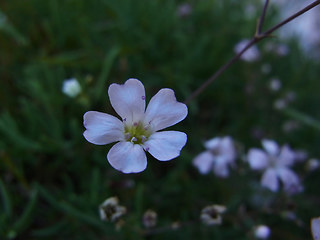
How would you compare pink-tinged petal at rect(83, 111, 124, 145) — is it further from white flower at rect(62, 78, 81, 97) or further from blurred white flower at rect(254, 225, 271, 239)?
blurred white flower at rect(254, 225, 271, 239)

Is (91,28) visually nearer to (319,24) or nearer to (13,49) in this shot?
(13,49)

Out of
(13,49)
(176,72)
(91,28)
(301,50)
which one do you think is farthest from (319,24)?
(13,49)

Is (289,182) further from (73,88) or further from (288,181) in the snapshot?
(73,88)

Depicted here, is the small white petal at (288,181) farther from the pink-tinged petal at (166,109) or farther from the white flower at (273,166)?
the pink-tinged petal at (166,109)

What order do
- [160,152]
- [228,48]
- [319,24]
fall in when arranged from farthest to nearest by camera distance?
[319,24], [228,48], [160,152]

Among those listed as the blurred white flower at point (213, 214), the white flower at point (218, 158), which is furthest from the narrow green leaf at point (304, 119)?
the blurred white flower at point (213, 214)

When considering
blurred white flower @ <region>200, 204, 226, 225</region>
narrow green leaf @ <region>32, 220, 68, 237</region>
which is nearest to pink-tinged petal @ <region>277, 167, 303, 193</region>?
blurred white flower @ <region>200, 204, 226, 225</region>

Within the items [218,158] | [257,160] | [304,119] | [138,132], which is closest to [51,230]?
[138,132]
